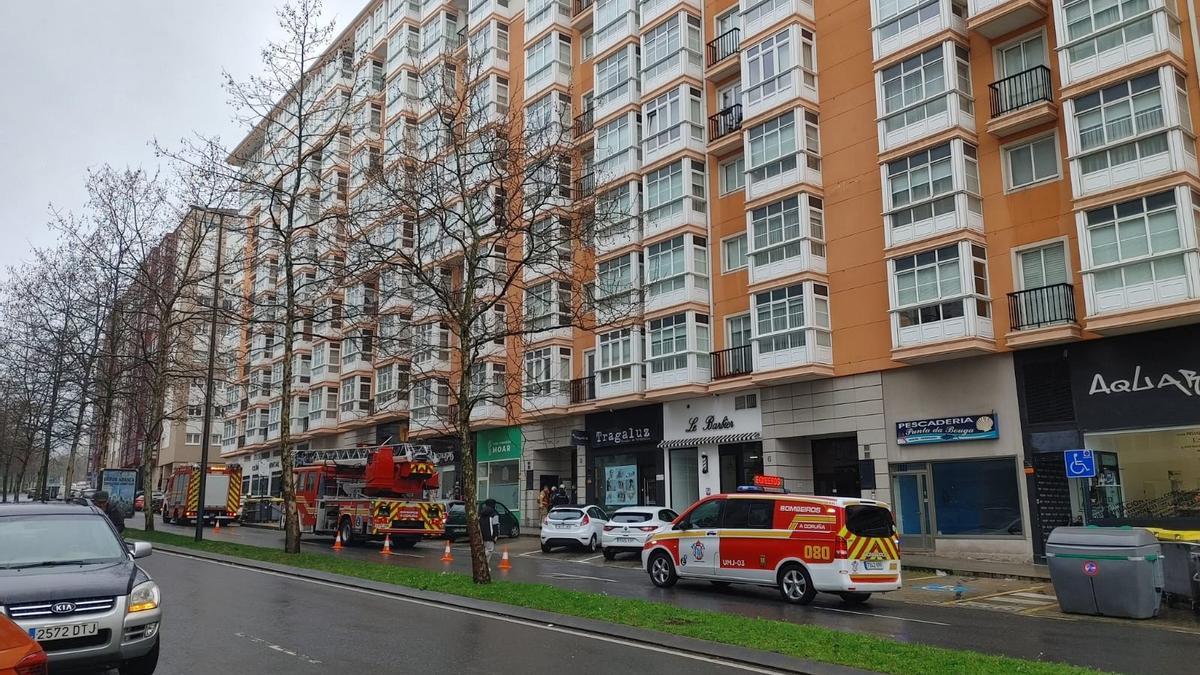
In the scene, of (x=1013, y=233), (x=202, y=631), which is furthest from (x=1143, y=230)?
(x=202, y=631)

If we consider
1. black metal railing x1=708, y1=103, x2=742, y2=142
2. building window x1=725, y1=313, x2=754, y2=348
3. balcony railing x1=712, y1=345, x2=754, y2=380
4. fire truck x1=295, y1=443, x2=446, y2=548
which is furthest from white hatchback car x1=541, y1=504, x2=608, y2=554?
black metal railing x1=708, y1=103, x2=742, y2=142

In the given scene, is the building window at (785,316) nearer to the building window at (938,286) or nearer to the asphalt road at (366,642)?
the building window at (938,286)

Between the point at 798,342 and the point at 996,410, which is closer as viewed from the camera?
the point at 996,410

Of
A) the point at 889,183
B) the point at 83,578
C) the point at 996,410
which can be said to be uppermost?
the point at 889,183

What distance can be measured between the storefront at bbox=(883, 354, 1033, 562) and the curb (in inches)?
558

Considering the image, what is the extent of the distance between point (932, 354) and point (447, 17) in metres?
32.4

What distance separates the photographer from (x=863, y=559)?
1449cm

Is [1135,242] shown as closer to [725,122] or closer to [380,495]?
[725,122]

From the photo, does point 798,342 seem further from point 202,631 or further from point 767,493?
point 202,631

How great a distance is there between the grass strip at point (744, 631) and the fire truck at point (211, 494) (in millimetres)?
29325

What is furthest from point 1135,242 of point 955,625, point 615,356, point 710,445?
point 615,356

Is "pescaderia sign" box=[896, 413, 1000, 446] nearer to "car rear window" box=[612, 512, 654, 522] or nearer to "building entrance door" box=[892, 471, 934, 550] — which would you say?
"building entrance door" box=[892, 471, 934, 550]

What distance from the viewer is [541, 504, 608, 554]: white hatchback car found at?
26.1 metres

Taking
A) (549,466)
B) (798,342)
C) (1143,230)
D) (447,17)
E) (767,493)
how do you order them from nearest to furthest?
(767,493), (1143,230), (798,342), (549,466), (447,17)
